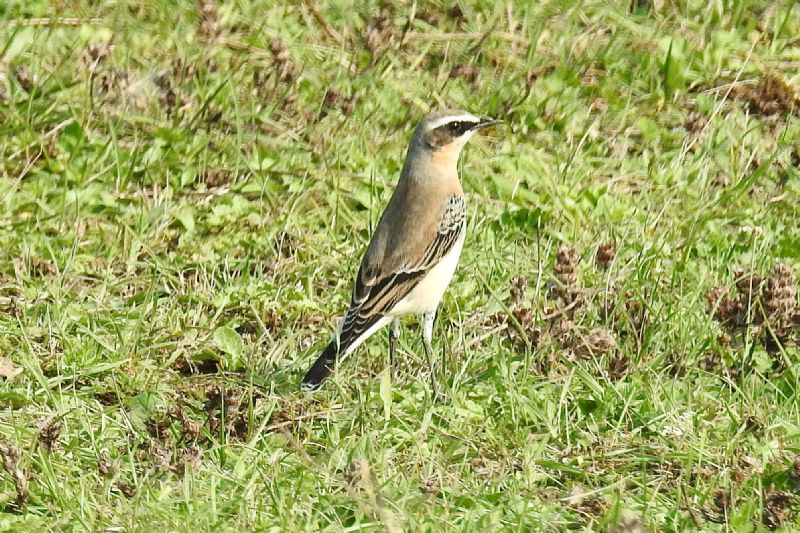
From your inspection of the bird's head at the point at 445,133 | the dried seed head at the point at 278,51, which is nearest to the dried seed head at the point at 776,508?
the bird's head at the point at 445,133

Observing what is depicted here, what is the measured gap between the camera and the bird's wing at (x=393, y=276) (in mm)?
7699

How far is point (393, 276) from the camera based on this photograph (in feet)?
26.3

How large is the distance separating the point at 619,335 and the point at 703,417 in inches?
37.1

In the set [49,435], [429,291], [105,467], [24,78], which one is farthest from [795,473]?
[24,78]

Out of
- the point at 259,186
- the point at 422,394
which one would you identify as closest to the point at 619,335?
the point at 422,394

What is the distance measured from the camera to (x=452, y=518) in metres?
6.38

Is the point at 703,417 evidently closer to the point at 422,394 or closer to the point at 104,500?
the point at 422,394

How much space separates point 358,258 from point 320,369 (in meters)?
1.68

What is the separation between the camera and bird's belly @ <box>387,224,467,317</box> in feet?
26.2

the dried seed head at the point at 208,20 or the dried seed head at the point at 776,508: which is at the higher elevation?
the dried seed head at the point at 208,20

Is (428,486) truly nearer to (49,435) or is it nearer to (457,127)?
(49,435)

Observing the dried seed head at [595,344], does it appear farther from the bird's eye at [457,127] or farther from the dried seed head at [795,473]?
the bird's eye at [457,127]

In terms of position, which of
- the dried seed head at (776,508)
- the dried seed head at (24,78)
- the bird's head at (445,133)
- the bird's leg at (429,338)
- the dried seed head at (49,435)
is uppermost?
the bird's head at (445,133)

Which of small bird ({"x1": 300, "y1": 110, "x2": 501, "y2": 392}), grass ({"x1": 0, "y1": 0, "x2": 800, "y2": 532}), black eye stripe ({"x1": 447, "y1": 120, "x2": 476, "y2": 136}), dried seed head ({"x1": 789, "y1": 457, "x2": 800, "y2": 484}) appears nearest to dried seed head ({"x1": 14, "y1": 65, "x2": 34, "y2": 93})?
grass ({"x1": 0, "y1": 0, "x2": 800, "y2": 532})
